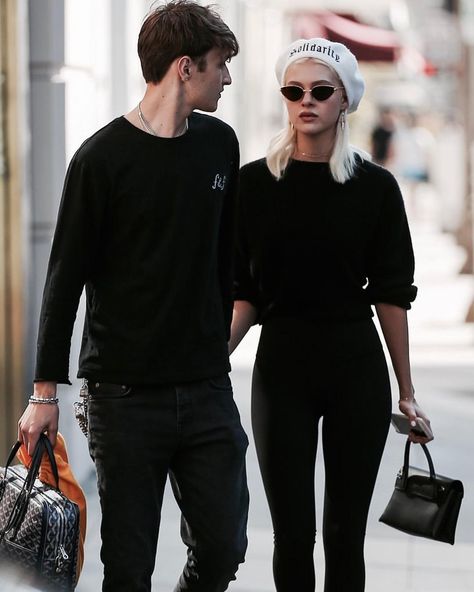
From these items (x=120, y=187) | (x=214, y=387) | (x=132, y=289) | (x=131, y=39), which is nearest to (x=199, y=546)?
(x=214, y=387)

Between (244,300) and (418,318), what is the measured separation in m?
9.57

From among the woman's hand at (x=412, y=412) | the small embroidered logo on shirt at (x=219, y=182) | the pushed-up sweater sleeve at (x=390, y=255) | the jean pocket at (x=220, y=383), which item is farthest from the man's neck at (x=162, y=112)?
the woman's hand at (x=412, y=412)

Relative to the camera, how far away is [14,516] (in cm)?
325

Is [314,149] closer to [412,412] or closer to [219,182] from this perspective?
[219,182]

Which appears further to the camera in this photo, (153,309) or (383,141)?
(383,141)

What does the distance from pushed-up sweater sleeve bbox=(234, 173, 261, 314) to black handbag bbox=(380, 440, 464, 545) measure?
0.62 m

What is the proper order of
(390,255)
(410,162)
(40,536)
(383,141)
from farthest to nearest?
(410,162)
(383,141)
(390,255)
(40,536)

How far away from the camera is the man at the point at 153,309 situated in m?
3.25

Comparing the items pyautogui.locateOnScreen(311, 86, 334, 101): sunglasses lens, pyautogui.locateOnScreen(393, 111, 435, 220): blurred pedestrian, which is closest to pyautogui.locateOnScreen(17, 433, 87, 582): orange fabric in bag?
pyautogui.locateOnScreen(311, 86, 334, 101): sunglasses lens

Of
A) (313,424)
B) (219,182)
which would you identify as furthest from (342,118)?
(313,424)

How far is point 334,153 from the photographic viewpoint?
3.75m

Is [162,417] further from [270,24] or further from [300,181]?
[270,24]

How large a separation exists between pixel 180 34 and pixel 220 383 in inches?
33.6

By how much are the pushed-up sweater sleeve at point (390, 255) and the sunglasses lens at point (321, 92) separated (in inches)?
11.3
